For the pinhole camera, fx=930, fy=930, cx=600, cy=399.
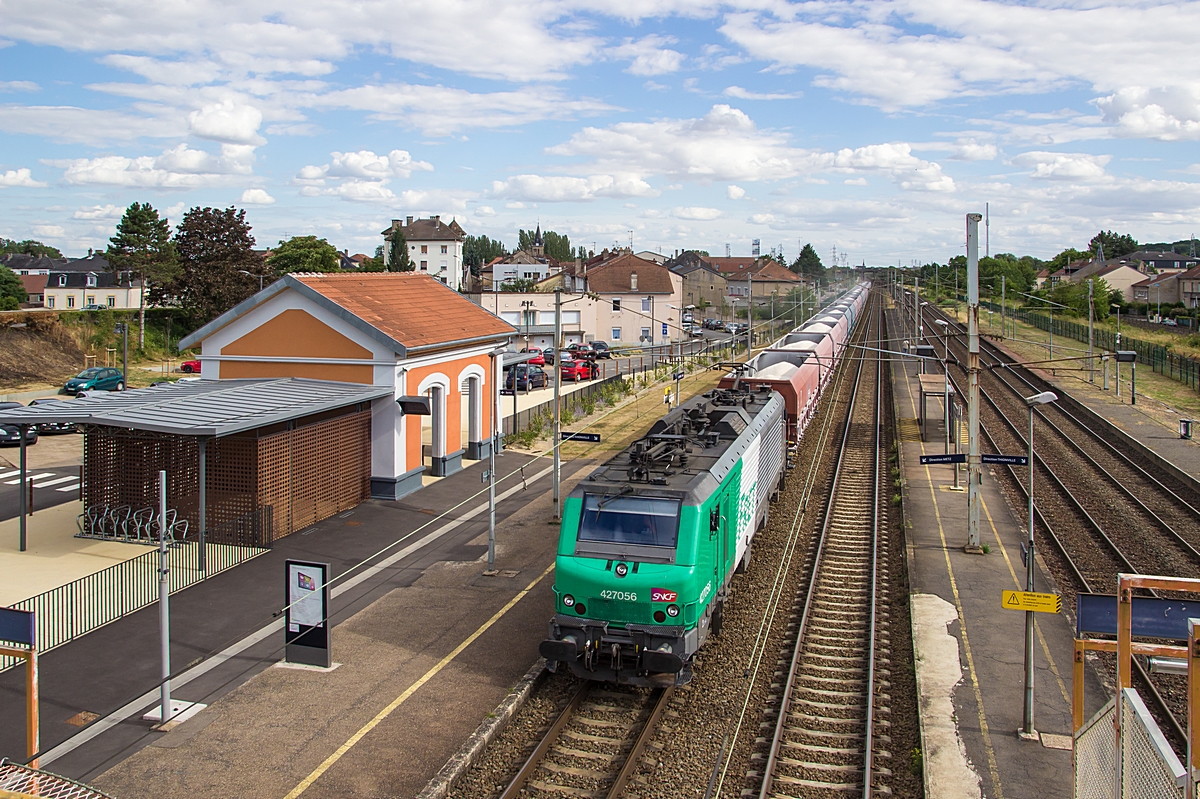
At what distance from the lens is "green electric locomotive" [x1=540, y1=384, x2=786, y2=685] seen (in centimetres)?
1273

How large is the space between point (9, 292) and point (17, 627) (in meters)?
68.6

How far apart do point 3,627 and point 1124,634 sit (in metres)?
12.0

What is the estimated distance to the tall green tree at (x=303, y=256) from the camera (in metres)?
78.0

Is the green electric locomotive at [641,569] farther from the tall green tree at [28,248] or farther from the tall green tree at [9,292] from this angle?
the tall green tree at [28,248]

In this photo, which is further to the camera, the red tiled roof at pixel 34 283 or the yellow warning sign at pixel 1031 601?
the red tiled roof at pixel 34 283

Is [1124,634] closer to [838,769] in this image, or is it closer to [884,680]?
[838,769]

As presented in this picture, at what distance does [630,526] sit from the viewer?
1342cm

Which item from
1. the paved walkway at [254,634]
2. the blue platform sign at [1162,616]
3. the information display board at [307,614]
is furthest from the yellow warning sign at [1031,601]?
the information display board at [307,614]

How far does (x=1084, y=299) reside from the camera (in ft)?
252

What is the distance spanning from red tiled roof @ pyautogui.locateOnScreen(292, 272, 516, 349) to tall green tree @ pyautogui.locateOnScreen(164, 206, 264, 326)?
110ft

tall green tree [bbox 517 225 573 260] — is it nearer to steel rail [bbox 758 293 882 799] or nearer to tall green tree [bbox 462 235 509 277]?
tall green tree [bbox 462 235 509 277]

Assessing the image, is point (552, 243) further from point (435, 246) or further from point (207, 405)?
point (207, 405)

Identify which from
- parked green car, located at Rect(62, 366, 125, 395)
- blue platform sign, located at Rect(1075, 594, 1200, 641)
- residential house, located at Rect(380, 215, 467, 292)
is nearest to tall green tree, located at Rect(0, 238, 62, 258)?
residential house, located at Rect(380, 215, 467, 292)

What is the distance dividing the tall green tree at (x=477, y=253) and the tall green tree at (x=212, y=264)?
324ft
